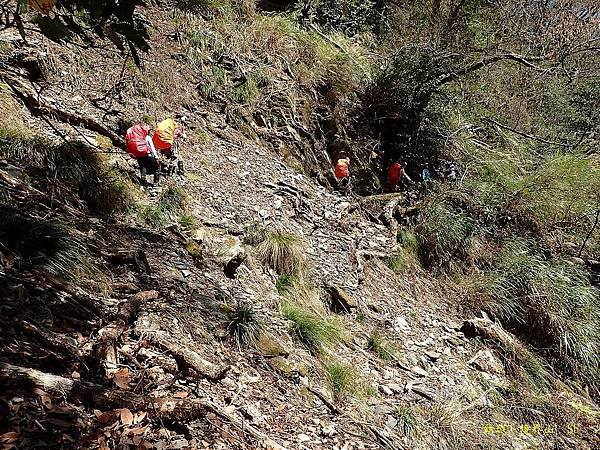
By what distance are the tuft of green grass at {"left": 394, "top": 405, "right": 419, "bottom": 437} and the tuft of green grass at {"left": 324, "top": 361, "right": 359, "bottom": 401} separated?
1.46ft

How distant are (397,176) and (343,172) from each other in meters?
1.27

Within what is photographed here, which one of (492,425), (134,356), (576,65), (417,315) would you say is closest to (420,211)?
(417,315)

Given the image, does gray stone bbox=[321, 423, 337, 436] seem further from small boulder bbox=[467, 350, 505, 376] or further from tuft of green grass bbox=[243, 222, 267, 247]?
small boulder bbox=[467, 350, 505, 376]

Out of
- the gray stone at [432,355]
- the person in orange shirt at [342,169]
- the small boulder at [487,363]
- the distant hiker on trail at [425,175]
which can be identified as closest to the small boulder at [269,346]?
the gray stone at [432,355]

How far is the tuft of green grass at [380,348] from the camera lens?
5.43 metres

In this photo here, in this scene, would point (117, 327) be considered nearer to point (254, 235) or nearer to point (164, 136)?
point (254, 235)

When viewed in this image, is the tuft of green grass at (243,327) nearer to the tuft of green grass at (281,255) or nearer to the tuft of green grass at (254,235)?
the tuft of green grass at (281,255)

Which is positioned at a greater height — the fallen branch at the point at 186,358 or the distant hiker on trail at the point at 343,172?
the distant hiker on trail at the point at 343,172

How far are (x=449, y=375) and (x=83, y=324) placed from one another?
4.54 metres

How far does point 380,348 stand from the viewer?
18.0ft

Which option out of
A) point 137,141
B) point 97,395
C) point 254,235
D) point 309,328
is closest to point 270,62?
point 137,141

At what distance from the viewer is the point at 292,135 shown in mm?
8930

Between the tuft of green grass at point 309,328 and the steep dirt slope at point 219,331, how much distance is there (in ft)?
0.41

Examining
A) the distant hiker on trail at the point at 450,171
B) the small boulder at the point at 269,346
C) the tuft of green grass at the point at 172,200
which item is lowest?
the tuft of green grass at the point at 172,200
